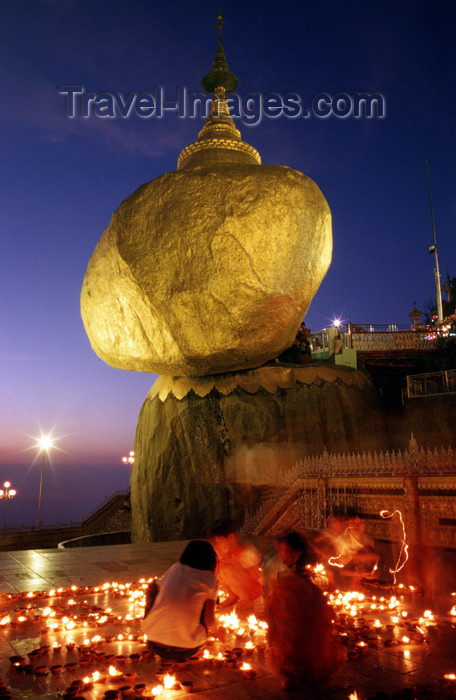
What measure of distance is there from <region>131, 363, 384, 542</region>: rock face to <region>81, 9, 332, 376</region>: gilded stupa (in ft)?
5.36

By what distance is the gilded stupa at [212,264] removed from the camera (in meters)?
14.0

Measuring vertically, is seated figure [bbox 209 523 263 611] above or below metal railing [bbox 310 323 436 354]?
below

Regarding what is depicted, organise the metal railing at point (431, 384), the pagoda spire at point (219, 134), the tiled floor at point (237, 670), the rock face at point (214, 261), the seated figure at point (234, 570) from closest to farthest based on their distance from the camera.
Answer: the tiled floor at point (237, 670), the seated figure at point (234, 570), the rock face at point (214, 261), the pagoda spire at point (219, 134), the metal railing at point (431, 384)

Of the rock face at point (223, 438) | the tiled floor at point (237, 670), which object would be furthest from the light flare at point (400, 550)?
the rock face at point (223, 438)

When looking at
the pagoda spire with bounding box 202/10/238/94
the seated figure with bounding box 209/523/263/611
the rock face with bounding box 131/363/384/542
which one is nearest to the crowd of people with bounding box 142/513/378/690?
the seated figure with bounding box 209/523/263/611

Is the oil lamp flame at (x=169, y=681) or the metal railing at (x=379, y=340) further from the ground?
the metal railing at (x=379, y=340)

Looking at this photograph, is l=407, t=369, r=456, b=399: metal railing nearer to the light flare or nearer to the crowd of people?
the light flare

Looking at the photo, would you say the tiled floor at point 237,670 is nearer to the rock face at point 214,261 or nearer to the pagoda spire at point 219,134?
the rock face at point 214,261

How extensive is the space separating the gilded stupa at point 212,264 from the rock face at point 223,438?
1.63m

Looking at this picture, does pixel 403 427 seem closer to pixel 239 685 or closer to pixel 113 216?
pixel 113 216

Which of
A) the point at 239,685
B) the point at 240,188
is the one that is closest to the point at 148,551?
the point at 239,685

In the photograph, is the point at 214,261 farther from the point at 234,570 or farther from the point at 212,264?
the point at 234,570

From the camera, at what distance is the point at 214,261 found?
13969mm

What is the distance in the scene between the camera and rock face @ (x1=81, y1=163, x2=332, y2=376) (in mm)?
13984
